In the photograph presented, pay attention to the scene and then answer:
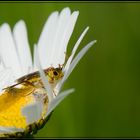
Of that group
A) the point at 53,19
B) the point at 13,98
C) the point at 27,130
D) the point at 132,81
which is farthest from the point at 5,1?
the point at 27,130

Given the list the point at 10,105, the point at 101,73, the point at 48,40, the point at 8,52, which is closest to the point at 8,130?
the point at 10,105

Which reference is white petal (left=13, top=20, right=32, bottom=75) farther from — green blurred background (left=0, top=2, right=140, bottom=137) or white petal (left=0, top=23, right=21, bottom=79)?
green blurred background (left=0, top=2, right=140, bottom=137)

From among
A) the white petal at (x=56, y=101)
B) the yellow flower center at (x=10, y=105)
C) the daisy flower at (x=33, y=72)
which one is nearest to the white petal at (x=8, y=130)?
the daisy flower at (x=33, y=72)

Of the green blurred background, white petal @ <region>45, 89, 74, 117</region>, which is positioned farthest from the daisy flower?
the green blurred background

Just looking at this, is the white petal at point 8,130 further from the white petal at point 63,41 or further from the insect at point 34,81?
the white petal at point 63,41

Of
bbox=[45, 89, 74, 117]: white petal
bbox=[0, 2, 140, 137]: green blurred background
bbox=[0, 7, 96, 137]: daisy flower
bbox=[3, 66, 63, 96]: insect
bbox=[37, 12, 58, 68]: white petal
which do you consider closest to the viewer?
bbox=[45, 89, 74, 117]: white petal

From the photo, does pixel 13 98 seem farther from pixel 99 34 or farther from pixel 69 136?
pixel 99 34

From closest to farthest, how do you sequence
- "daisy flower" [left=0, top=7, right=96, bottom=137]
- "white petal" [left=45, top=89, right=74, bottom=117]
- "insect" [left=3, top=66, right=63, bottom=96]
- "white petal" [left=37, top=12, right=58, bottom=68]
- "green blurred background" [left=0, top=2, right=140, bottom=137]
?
1. "white petal" [left=45, top=89, right=74, bottom=117]
2. "daisy flower" [left=0, top=7, right=96, bottom=137]
3. "insect" [left=3, top=66, right=63, bottom=96]
4. "white petal" [left=37, top=12, right=58, bottom=68]
5. "green blurred background" [left=0, top=2, right=140, bottom=137]
